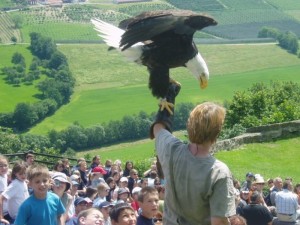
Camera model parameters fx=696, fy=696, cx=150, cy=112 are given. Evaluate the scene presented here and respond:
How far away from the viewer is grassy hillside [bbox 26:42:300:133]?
72.0m

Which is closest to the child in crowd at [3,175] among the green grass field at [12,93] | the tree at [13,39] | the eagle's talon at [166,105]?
the eagle's talon at [166,105]

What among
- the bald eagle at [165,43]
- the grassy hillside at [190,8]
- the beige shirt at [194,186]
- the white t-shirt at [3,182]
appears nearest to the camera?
the beige shirt at [194,186]

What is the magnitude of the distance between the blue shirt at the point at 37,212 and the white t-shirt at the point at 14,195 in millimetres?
1112

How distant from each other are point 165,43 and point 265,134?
64.2 feet

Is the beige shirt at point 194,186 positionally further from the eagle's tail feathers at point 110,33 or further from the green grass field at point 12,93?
the green grass field at point 12,93

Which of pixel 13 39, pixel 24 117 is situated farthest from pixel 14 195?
pixel 13 39

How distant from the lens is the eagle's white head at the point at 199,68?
4352mm

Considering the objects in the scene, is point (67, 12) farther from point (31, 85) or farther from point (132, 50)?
point (132, 50)

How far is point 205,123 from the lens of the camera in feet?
11.2

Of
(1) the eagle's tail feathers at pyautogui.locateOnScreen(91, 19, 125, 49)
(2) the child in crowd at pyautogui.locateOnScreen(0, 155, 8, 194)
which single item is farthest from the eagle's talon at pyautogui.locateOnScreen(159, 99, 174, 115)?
(2) the child in crowd at pyautogui.locateOnScreen(0, 155, 8, 194)

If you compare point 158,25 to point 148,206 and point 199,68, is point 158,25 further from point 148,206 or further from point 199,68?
point 148,206

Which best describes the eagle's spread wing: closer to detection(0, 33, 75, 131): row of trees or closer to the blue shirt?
the blue shirt

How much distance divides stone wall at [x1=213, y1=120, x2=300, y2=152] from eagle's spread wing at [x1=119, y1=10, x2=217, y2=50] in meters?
18.0

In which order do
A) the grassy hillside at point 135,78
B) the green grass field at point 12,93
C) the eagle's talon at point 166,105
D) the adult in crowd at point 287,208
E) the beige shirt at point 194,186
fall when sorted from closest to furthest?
the beige shirt at point 194,186 → the eagle's talon at point 166,105 → the adult in crowd at point 287,208 → the grassy hillside at point 135,78 → the green grass field at point 12,93
